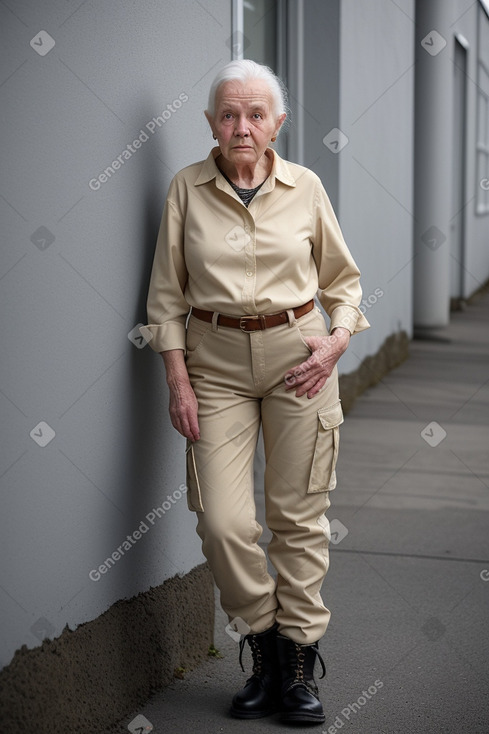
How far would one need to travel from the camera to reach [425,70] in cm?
1071

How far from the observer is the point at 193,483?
306cm

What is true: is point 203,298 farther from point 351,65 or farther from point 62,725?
point 351,65

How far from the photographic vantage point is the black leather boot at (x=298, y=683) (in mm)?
3113

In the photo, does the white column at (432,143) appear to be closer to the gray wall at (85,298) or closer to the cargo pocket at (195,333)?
the gray wall at (85,298)

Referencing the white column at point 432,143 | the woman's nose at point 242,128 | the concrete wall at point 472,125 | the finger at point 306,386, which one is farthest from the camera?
the concrete wall at point 472,125

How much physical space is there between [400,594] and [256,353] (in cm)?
162

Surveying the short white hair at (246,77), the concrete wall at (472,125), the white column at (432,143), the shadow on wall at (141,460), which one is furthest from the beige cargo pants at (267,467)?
the concrete wall at (472,125)

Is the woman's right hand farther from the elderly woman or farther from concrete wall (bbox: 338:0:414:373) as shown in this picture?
concrete wall (bbox: 338:0:414:373)

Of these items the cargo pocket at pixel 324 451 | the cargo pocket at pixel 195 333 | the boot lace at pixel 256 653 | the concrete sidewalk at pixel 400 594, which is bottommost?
the concrete sidewalk at pixel 400 594

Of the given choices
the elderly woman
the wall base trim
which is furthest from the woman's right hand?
the wall base trim

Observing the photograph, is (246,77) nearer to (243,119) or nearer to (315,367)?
(243,119)

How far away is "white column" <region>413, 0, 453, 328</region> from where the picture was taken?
10.5m

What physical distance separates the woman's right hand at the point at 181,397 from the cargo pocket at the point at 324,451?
35 cm

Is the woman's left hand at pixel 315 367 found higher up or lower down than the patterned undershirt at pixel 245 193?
lower down
